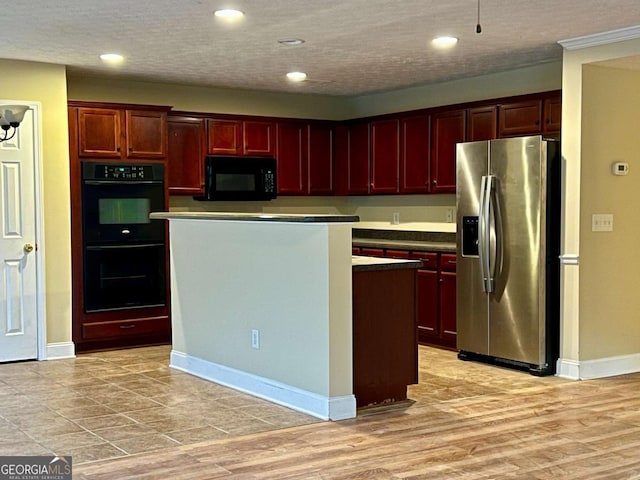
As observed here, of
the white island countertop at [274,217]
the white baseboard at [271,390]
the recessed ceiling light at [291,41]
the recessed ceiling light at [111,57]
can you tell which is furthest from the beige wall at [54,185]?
the recessed ceiling light at [291,41]

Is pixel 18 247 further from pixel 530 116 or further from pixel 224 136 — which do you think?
pixel 530 116

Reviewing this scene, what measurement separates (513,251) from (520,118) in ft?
4.25

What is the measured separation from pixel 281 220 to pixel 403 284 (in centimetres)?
85

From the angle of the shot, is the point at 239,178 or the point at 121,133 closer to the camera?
the point at 121,133

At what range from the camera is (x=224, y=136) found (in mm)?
7809

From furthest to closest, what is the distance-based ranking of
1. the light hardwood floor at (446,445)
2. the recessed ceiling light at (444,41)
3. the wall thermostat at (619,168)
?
the wall thermostat at (619,168), the recessed ceiling light at (444,41), the light hardwood floor at (446,445)

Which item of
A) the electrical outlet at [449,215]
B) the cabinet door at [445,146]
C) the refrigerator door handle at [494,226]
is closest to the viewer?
the refrigerator door handle at [494,226]

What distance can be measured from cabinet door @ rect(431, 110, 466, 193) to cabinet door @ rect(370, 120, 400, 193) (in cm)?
51

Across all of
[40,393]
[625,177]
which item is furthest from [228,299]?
[625,177]

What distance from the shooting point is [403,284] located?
4.95 meters

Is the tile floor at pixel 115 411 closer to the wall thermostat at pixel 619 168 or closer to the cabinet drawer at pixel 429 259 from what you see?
the cabinet drawer at pixel 429 259

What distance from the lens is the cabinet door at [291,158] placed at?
818cm

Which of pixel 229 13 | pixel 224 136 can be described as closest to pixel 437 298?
pixel 224 136

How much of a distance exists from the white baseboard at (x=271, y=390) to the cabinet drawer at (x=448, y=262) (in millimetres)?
2246
